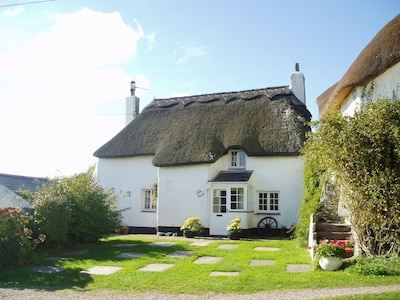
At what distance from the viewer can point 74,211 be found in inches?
541

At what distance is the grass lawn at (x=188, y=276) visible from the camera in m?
7.79

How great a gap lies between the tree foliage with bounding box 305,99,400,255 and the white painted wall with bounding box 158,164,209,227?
29.8 feet

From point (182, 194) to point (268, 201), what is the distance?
4052 millimetres

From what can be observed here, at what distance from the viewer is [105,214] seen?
14484mm

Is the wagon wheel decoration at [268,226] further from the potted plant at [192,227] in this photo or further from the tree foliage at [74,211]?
the tree foliage at [74,211]

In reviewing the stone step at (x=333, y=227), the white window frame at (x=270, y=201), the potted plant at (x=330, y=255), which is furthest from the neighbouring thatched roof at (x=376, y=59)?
the white window frame at (x=270, y=201)

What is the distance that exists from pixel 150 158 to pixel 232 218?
5862 mm

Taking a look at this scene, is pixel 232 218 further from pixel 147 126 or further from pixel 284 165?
pixel 147 126

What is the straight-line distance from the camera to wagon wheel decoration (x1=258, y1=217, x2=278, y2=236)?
17578 millimetres

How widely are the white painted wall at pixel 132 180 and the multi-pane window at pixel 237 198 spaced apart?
4.62 metres

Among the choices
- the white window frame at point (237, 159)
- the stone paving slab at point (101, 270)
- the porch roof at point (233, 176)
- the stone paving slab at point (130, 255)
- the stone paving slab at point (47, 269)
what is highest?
the white window frame at point (237, 159)

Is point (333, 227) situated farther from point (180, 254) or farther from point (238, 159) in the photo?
point (238, 159)

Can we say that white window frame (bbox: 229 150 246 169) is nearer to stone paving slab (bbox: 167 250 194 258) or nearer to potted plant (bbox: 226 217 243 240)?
potted plant (bbox: 226 217 243 240)

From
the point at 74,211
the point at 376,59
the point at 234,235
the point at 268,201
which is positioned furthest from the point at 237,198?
the point at 376,59
